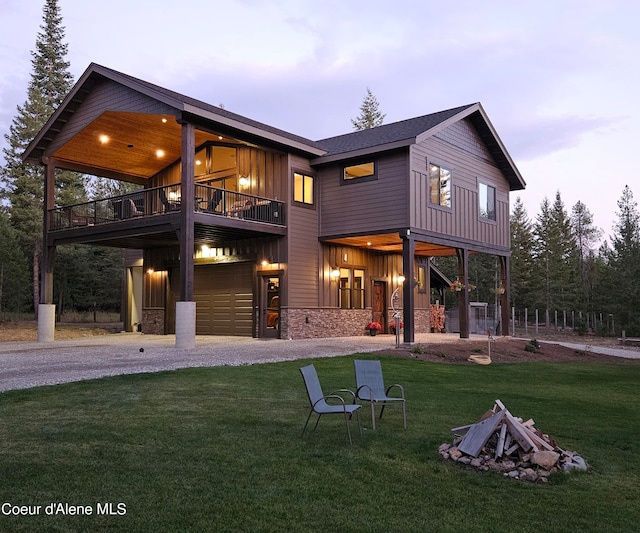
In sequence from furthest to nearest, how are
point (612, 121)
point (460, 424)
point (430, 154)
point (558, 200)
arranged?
1. point (558, 200)
2. point (612, 121)
3. point (430, 154)
4. point (460, 424)

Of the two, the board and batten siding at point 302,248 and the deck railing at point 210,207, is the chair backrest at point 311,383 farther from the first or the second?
the board and batten siding at point 302,248

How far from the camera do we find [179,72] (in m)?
148

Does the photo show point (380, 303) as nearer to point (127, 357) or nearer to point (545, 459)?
point (127, 357)

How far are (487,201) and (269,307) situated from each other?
30.5ft

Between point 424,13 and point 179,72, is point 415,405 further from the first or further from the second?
point 179,72

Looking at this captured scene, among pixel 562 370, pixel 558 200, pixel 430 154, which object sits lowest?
pixel 562 370

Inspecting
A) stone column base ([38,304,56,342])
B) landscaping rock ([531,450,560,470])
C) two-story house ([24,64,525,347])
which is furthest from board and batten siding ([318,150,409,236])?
landscaping rock ([531,450,560,470])

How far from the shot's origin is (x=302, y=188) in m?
18.9

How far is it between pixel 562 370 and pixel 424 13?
16834 mm

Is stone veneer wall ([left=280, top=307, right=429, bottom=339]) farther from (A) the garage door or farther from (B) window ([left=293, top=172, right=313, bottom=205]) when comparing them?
(B) window ([left=293, top=172, right=313, bottom=205])

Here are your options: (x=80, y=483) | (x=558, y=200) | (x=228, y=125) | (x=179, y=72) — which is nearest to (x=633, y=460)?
(x=80, y=483)

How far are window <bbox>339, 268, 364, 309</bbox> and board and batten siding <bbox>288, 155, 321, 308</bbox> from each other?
156 centimetres

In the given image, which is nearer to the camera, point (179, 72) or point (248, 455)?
point (248, 455)

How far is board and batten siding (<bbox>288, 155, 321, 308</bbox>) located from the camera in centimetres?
1802
